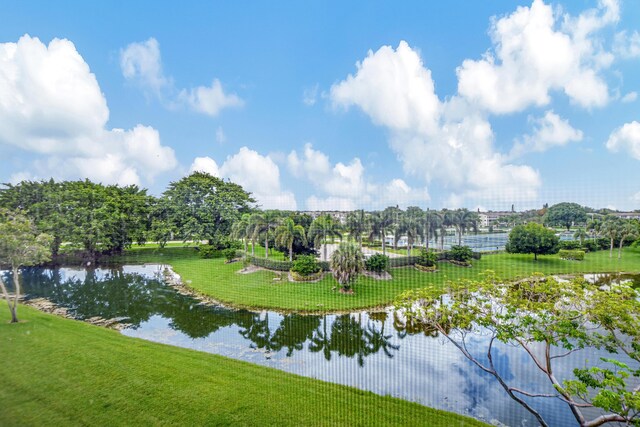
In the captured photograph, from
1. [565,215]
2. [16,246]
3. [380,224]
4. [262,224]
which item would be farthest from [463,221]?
[16,246]

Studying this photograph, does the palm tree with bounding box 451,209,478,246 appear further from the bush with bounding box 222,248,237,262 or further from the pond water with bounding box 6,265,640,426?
the bush with bounding box 222,248,237,262

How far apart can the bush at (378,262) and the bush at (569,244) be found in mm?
3170

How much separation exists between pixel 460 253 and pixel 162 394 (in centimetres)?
600

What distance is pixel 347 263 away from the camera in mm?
5824

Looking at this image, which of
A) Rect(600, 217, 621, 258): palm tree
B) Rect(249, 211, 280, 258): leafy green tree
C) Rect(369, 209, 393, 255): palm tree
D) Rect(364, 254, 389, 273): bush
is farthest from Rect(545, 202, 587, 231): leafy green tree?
Rect(249, 211, 280, 258): leafy green tree

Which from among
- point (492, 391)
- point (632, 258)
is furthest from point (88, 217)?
point (632, 258)

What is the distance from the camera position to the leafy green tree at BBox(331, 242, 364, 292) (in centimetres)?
583

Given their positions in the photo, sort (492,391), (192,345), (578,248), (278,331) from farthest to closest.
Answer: (578,248) < (278,331) < (192,345) < (492,391)

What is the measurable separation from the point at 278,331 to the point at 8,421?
3.00 m

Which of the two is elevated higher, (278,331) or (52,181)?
(52,181)

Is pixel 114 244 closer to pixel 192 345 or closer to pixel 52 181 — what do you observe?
pixel 52 181

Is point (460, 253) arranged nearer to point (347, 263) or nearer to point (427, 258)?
point (427, 258)

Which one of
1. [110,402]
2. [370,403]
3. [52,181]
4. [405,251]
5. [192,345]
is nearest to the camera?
[110,402]

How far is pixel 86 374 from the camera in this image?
252 cm
